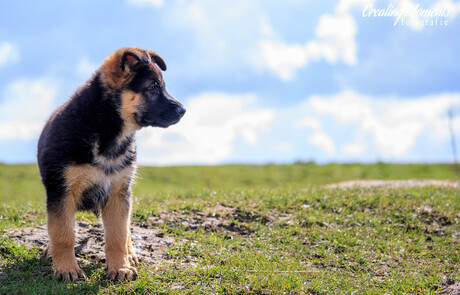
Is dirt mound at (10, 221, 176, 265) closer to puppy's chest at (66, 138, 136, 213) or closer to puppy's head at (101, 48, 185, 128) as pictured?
puppy's chest at (66, 138, 136, 213)

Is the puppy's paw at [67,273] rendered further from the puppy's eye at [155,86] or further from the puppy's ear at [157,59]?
the puppy's ear at [157,59]

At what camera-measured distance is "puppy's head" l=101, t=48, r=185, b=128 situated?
689 cm

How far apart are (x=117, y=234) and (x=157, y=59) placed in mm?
2661

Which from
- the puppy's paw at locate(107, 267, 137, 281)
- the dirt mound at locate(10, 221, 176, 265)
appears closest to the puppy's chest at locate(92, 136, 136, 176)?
the puppy's paw at locate(107, 267, 137, 281)

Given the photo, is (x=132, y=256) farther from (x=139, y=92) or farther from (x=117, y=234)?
(x=139, y=92)

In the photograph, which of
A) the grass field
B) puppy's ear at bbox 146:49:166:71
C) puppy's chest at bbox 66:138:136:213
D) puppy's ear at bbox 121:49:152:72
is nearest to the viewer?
puppy's ear at bbox 121:49:152:72

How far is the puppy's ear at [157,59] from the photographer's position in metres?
7.47

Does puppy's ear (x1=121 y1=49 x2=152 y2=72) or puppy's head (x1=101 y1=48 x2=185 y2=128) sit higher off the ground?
puppy's ear (x1=121 y1=49 x2=152 y2=72)

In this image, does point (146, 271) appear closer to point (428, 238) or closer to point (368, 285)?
point (368, 285)

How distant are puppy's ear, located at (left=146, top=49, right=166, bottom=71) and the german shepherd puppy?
0.31 m

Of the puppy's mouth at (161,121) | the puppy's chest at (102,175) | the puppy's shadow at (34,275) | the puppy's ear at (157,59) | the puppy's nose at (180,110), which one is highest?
the puppy's ear at (157,59)

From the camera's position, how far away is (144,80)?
6.95 meters

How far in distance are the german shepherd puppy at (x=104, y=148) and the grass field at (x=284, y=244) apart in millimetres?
660

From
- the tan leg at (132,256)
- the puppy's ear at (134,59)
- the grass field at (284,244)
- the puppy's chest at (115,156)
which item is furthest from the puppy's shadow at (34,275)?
the puppy's ear at (134,59)
